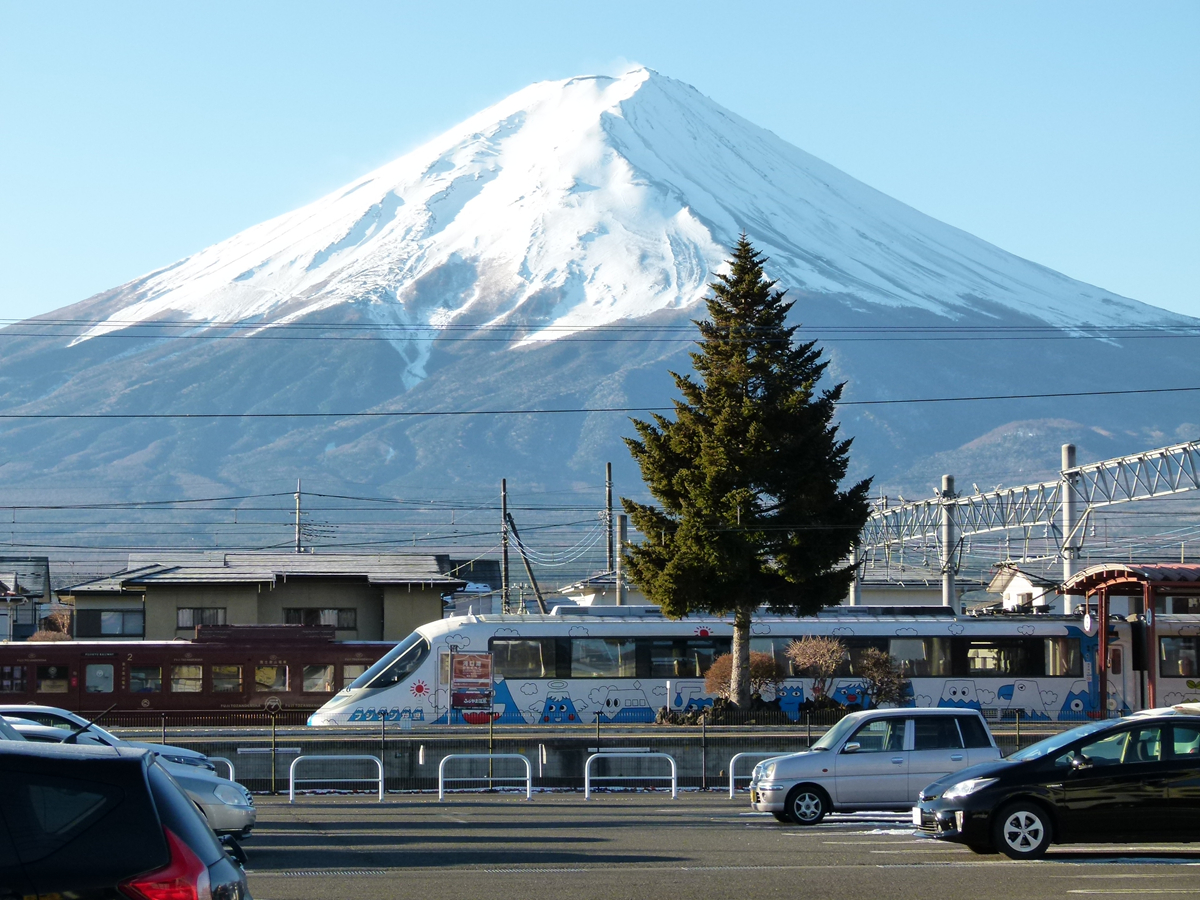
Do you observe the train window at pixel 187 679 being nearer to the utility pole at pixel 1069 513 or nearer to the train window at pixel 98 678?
the train window at pixel 98 678

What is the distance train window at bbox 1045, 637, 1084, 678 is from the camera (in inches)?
1451

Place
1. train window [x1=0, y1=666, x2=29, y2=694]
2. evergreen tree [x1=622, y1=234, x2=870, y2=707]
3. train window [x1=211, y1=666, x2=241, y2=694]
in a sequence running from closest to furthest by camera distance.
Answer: evergreen tree [x1=622, y1=234, x2=870, y2=707], train window [x1=0, y1=666, x2=29, y2=694], train window [x1=211, y1=666, x2=241, y2=694]

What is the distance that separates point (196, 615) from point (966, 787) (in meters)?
39.2

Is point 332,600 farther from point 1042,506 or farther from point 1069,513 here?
point 1042,506

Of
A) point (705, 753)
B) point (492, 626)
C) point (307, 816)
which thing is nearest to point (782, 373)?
point (492, 626)

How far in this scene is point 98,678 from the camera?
127 ft

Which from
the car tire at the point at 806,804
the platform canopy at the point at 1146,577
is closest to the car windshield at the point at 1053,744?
the car tire at the point at 806,804

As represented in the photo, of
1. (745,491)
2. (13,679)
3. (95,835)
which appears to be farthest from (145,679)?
(95,835)

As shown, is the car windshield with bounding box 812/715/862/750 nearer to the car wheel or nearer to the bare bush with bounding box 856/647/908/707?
the car wheel

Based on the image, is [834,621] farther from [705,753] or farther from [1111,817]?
[1111,817]

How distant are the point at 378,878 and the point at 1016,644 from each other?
89.6 ft

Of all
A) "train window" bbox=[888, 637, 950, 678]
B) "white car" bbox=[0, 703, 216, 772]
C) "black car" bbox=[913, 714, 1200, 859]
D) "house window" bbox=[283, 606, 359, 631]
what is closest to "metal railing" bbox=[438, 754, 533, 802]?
"white car" bbox=[0, 703, 216, 772]

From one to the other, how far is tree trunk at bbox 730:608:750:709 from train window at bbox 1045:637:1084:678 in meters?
8.68

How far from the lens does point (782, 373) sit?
3416 cm
